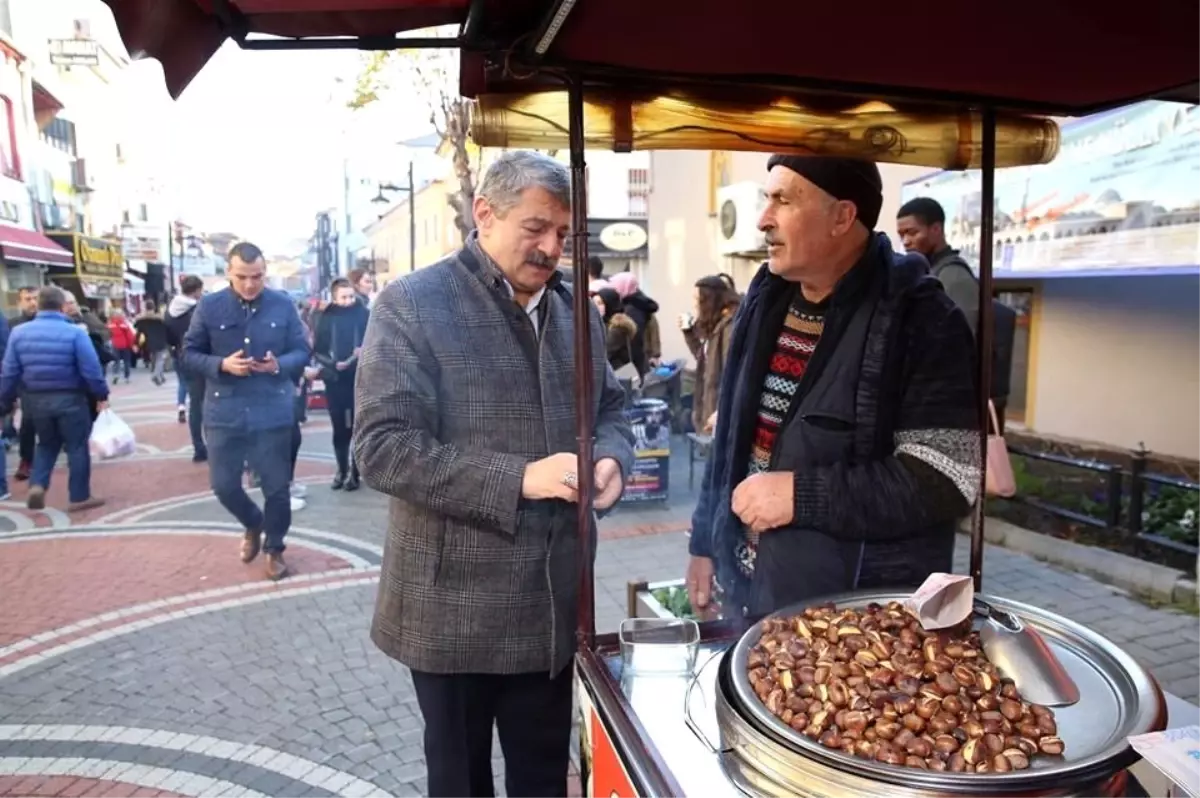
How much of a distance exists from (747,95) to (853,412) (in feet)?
2.55

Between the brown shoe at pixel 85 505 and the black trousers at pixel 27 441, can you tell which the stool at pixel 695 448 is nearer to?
the brown shoe at pixel 85 505

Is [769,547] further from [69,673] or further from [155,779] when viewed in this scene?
[69,673]

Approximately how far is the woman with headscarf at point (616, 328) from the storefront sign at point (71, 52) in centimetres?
3014

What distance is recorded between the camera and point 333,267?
192 ft

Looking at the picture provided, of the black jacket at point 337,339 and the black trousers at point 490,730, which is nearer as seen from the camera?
the black trousers at point 490,730

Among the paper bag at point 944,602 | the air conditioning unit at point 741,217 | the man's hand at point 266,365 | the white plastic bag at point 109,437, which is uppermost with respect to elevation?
the air conditioning unit at point 741,217

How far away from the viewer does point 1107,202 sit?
5297 millimetres

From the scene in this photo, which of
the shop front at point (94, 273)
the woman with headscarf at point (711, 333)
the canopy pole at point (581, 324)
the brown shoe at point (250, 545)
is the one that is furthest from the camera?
the shop front at point (94, 273)

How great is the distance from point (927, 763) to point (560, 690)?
1.20 metres

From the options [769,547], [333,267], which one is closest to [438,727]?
[769,547]

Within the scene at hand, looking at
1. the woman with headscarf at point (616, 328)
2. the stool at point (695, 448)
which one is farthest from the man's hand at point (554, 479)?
the woman with headscarf at point (616, 328)

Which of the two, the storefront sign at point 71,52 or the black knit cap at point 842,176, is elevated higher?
the storefront sign at point 71,52

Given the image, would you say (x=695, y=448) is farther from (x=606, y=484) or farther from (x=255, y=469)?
(x=606, y=484)

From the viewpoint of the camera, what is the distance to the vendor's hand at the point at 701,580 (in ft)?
7.79
